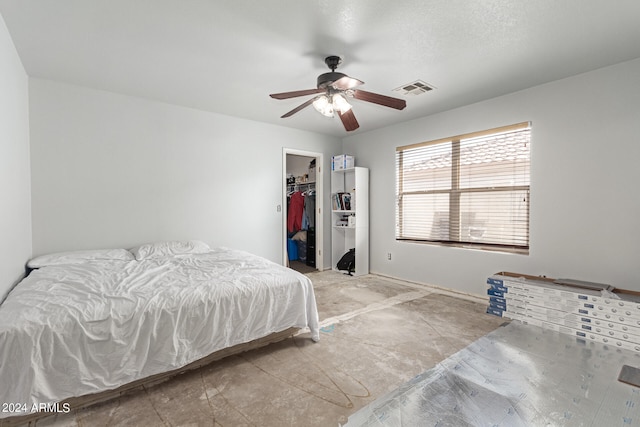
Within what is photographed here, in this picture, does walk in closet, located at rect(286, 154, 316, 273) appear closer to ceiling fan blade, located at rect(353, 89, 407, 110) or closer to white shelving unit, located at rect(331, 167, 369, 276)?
white shelving unit, located at rect(331, 167, 369, 276)

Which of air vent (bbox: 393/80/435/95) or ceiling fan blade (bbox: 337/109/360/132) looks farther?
air vent (bbox: 393/80/435/95)

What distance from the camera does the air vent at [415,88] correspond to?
3082 mm

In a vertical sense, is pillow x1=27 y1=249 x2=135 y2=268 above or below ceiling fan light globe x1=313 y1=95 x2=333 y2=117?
below

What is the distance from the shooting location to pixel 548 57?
252 cm

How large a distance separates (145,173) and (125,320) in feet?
7.74

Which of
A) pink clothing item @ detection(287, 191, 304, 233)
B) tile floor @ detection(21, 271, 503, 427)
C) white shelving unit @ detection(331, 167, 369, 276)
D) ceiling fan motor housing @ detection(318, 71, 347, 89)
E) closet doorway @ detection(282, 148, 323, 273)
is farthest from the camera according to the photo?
pink clothing item @ detection(287, 191, 304, 233)

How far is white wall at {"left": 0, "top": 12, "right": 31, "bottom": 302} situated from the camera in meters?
2.03

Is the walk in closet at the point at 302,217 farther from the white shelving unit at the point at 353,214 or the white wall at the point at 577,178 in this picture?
the white wall at the point at 577,178

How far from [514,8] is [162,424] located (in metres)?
3.32

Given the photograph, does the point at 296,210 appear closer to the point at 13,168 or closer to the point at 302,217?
the point at 302,217

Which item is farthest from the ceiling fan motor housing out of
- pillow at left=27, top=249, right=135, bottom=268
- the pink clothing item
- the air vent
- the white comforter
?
the pink clothing item

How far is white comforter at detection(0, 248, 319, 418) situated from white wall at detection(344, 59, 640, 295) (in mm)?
2623

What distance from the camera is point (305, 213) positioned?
5906mm

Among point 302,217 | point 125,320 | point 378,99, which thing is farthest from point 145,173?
point 302,217
